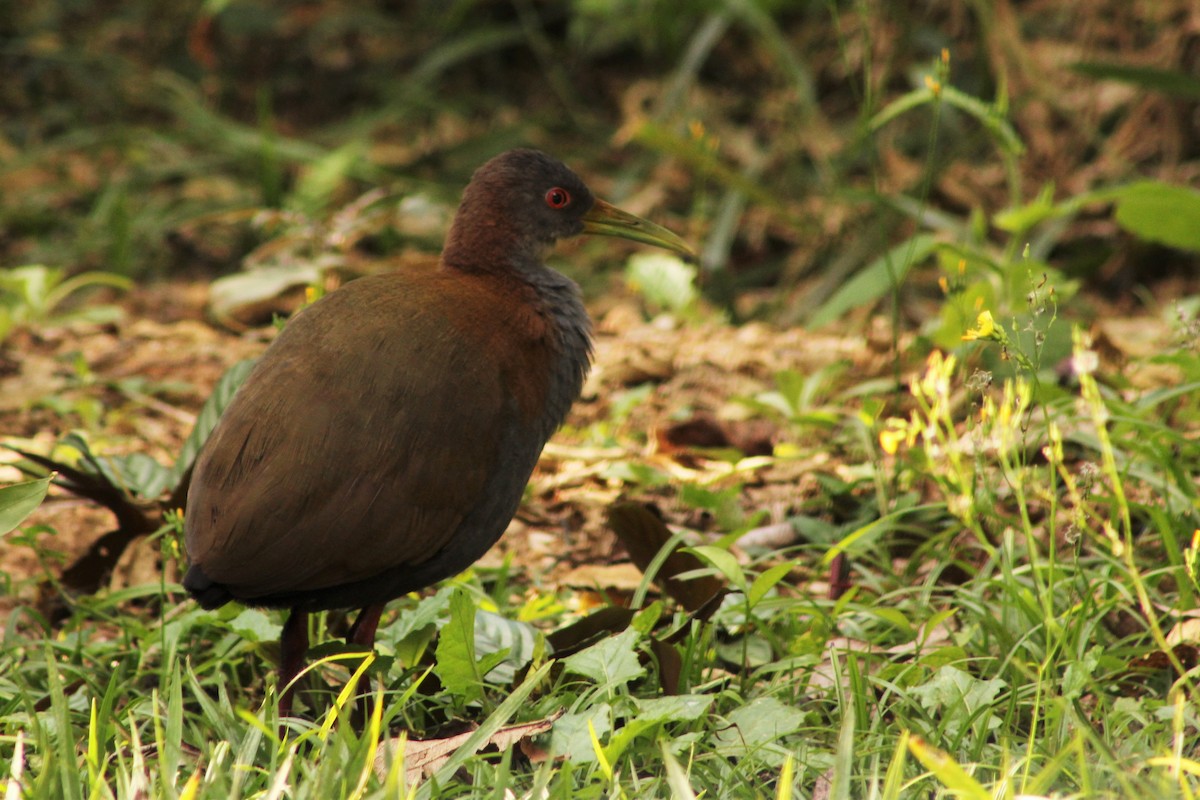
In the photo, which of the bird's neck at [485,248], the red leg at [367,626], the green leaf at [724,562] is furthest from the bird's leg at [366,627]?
the bird's neck at [485,248]

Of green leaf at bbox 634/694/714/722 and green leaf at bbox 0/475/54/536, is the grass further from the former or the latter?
green leaf at bbox 0/475/54/536

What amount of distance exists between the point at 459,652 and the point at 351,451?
1.36 ft

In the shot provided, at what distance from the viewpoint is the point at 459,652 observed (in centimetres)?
249

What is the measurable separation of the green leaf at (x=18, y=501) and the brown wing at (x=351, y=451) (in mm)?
265

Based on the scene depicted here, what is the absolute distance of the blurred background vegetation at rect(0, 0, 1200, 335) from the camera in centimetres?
571

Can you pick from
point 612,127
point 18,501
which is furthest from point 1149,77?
point 18,501

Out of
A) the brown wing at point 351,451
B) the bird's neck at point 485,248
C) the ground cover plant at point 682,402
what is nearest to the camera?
the ground cover plant at point 682,402

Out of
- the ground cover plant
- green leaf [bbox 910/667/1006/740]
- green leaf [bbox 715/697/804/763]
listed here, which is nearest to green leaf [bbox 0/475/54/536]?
the ground cover plant

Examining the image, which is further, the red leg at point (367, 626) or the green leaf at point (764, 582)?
the red leg at point (367, 626)

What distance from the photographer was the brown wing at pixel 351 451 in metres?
2.47

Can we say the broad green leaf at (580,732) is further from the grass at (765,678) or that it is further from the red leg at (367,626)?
the red leg at (367,626)

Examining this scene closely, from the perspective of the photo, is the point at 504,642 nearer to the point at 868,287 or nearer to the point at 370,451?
the point at 370,451

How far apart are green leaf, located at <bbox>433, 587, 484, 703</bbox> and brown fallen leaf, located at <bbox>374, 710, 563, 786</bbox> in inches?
5.8

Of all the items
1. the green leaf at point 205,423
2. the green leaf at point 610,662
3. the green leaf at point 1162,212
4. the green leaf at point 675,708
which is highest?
the green leaf at point 1162,212
